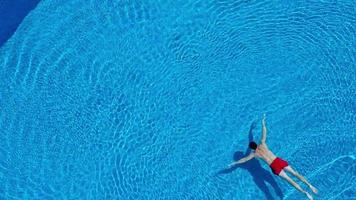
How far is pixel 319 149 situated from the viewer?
629 cm

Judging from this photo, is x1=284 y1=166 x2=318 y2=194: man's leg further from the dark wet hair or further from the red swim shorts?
the dark wet hair

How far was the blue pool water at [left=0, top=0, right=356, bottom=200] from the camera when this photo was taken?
6223mm

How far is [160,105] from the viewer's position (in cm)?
630

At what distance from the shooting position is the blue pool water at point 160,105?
20.4 ft

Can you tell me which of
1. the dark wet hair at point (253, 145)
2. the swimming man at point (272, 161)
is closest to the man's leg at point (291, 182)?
the swimming man at point (272, 161)

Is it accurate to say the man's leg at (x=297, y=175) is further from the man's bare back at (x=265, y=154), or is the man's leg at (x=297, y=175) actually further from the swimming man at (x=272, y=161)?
the man's bare back at (x=265, y=154)

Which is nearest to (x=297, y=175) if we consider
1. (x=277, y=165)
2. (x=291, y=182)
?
(x=291, y=182)

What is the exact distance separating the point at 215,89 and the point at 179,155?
1.15 m

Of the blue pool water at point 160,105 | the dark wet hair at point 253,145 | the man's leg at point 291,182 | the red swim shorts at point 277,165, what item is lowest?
the man's leg at point 291,182

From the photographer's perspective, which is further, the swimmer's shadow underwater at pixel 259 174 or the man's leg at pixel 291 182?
the swimmer's shadow underwater at pixel 259 174

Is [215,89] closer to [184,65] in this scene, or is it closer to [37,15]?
[184,65]

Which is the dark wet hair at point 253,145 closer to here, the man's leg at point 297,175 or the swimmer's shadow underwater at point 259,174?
the swimmer's shadow underwater at point 259,174

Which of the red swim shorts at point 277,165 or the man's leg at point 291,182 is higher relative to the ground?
the red swim shorts at point 277,165

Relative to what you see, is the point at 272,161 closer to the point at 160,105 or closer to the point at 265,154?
the point at 265,154
